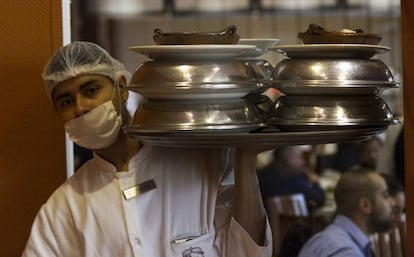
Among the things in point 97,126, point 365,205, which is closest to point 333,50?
point 97,126

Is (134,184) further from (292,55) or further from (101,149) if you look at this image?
(292,55)

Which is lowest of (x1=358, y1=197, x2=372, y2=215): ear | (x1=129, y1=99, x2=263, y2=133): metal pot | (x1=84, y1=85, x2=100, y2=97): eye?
(x1=358, y1=197, x2=372, y2=215): ear

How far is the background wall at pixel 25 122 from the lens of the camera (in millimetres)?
1548

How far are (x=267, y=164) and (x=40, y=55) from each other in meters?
2.06

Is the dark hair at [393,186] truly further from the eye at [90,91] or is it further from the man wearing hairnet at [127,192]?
the eye at [90,91]

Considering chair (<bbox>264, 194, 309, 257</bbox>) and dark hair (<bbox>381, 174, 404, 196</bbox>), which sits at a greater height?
dark hair (<bbox>381, 174, 404, 196</bbox>)

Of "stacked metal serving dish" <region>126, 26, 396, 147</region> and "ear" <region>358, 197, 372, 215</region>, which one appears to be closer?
"stacked metal serving dish" <region>126, 26, 396, 147</region>

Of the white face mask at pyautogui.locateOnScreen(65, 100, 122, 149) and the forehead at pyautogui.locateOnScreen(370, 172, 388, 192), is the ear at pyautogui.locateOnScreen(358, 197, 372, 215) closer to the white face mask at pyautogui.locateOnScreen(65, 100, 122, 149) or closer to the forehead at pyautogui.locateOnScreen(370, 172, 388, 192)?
the forehead at pyautogui.locateOnScreen(370, 172, 388, 192)

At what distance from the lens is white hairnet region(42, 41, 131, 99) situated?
1.34 metres

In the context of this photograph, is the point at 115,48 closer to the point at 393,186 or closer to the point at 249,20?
the point at 249,20

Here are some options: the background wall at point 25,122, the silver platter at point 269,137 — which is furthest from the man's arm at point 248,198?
the background wall at point 25,122

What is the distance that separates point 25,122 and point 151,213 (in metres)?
0.38

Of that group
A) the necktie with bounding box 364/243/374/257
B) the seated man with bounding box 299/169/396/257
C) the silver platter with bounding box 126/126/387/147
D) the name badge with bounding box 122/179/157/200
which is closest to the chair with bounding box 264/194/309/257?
the seated man with bounding box 299/169/396/257

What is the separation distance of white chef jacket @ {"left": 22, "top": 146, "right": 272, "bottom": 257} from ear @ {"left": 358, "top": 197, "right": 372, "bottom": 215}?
1.15m
